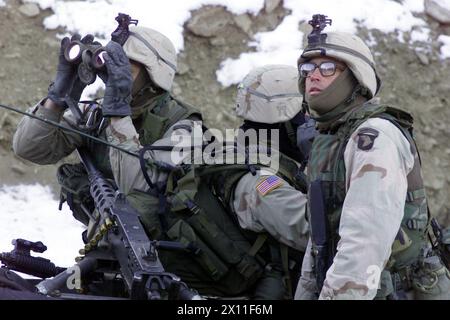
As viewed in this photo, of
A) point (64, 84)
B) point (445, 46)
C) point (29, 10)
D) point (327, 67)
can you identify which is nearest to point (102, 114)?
point (64, 84)

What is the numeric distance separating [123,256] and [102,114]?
115 centimetres

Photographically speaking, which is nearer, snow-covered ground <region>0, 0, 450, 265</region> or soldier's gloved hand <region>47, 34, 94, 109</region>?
soldier's gloved hand <region>47, 34, 94, 109</region>

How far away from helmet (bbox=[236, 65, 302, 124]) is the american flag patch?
1.74ft

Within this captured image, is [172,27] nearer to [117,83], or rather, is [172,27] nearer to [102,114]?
[102,114]

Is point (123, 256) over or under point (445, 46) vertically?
under

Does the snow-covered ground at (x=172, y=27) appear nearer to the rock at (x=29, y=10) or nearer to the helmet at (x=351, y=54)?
the rock at (x=29, y=10)

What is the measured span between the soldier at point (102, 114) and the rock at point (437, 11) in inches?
265

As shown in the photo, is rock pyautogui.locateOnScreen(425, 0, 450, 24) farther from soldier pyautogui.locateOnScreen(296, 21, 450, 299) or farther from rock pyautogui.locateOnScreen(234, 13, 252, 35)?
soldier pyautogui.locateOnScreen(296, 21, 450, 299)

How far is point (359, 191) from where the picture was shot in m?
4.48

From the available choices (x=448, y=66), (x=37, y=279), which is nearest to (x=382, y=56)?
(x=448, y=66)

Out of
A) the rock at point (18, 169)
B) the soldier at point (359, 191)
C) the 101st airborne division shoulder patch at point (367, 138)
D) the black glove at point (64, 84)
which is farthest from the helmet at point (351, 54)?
the rock at point (18, 169)

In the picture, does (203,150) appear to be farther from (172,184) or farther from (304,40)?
(304,40)

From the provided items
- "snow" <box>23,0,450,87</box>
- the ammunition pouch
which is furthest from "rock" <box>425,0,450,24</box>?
the ammunition pouch

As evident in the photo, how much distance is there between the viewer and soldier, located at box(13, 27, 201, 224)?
6340 mm
